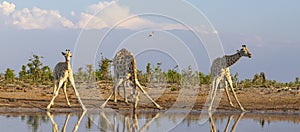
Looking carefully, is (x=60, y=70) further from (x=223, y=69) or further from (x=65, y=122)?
(x=223, y=69)

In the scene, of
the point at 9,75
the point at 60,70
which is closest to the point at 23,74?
the point at 9,75

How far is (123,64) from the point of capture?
23859 mm

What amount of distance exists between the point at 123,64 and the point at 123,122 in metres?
5.93

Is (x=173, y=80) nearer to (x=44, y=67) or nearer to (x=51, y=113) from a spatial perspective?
(x=44, y=67)

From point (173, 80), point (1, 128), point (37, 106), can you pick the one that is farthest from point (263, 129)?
point (173, 80)

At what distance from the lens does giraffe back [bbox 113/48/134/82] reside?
23.5 m

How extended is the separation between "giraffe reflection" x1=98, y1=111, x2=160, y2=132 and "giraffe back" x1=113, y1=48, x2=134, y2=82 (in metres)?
2.49

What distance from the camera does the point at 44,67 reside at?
176ft

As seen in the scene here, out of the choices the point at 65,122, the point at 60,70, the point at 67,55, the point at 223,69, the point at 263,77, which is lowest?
the point at 65,122

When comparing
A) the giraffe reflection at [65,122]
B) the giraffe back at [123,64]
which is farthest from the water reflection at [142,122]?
the giraffe back at [123,64]

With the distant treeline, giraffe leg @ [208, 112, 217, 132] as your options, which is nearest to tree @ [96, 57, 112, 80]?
the distant treeline

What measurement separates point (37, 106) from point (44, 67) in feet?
98.5

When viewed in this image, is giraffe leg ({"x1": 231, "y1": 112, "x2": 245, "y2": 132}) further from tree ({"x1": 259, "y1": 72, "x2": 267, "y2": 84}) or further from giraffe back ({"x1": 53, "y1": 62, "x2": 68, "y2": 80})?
tree ({"x1": 259, "y1": 72, "x2": 267, "y2": 84})

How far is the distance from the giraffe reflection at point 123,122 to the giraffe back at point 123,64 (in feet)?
8.18
